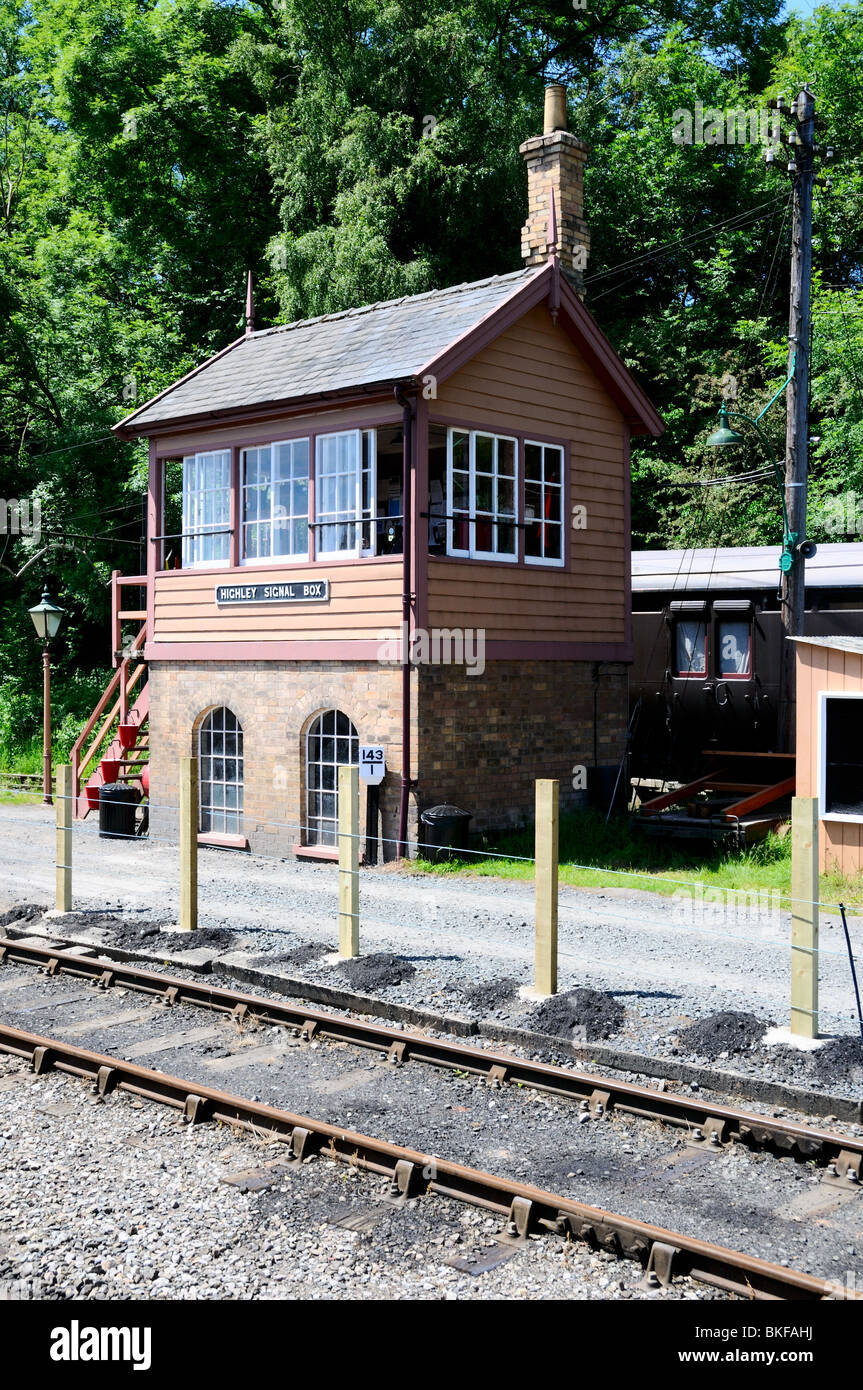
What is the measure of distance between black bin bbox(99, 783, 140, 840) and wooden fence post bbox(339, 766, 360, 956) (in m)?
9.17

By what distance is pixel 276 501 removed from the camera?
16.7m

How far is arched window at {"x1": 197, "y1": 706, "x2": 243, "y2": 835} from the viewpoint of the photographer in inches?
678

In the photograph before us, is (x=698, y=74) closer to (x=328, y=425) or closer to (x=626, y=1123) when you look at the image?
(x=328, y=425)

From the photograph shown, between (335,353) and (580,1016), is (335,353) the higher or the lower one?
the higher one

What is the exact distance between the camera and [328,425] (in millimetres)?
15797

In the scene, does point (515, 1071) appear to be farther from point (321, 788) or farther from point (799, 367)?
point (799, 367)

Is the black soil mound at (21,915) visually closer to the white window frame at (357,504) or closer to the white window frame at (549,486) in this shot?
the white window frame at (357,504)

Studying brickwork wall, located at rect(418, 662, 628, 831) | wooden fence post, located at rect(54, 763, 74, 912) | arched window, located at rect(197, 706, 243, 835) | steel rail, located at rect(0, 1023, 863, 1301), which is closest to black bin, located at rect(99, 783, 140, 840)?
arched window, located at rect(197, 706, 243, 835)

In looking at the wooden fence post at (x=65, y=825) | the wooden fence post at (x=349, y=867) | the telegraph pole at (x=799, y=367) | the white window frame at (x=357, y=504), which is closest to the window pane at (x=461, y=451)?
the white window frame at (x=357, y=504)

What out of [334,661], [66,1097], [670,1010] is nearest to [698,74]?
[334,661]

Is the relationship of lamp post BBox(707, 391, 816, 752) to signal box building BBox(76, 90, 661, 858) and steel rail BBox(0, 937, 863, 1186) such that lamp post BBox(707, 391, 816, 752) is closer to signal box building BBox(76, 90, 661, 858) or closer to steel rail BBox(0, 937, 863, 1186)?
signal box building BBox(76, 90, 661, 858)

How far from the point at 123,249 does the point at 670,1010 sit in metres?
27.5

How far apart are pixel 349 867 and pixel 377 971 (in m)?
0.86

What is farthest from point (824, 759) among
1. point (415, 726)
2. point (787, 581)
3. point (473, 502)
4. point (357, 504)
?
point (357, 504)
